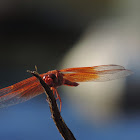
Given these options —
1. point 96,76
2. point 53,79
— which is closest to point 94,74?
point 96,76

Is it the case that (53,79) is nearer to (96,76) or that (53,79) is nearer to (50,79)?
(50,79)

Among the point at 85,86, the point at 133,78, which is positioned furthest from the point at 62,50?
the point at 133,78

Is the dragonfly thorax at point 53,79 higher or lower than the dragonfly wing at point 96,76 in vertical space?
higher

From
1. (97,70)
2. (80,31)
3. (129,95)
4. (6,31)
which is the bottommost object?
(129,95)

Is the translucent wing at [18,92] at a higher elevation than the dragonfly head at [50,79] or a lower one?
lower

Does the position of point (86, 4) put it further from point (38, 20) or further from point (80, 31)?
point (38, 20)

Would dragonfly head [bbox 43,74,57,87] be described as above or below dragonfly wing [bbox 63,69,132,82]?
above

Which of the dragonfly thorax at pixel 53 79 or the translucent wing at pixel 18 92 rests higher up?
the dragonfly thorax at pixel 53 79

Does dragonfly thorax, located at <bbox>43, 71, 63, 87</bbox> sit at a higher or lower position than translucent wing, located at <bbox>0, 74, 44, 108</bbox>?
higher
